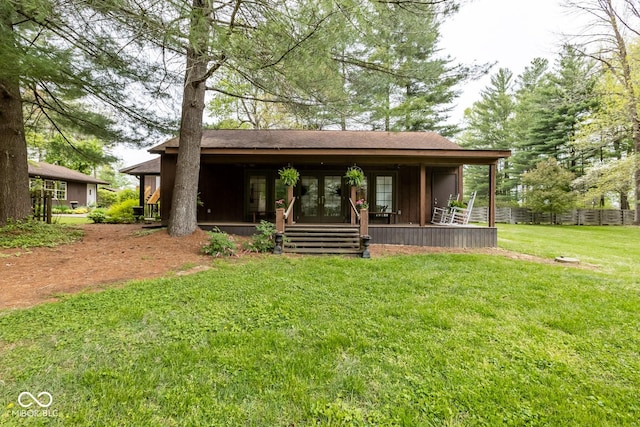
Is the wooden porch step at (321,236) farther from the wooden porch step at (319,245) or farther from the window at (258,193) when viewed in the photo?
the window at (258,193)

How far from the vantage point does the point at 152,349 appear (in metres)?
2.26

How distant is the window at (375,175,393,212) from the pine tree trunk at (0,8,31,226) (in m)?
9.73

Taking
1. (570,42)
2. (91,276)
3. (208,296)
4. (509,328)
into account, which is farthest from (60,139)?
(570,42)

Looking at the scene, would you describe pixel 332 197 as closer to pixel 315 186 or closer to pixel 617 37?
pixel 315 186

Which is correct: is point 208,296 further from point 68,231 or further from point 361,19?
point 68,231

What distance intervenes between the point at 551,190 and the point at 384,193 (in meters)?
13.1

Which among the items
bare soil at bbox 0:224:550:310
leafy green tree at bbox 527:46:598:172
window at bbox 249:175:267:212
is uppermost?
leafy green tree at bbox 527:46:598:172

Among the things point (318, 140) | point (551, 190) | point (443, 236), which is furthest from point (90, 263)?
point (551, 190)

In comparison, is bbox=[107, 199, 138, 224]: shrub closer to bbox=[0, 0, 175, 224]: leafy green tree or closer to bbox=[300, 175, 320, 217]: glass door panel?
bbox=[0, 0, 175, 224]: leafy green tree

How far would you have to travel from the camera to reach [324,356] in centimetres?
224

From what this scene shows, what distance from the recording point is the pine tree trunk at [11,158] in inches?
258

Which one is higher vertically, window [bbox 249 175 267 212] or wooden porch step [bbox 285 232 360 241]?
window [bbox 249 175 267 212]

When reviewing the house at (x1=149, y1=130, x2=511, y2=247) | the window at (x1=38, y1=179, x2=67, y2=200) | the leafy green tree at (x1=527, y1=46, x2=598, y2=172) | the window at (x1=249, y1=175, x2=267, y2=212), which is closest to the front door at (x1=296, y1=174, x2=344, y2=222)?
the house at (x1=149, y1=130, x2=511, y2=247)

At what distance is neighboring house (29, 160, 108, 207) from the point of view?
61.7ft
